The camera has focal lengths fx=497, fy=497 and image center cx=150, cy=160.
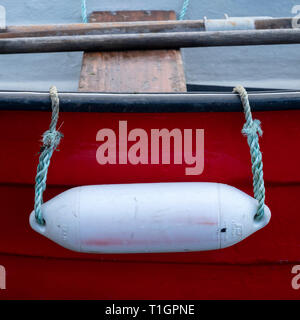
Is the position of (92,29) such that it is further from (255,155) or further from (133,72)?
(255,155)

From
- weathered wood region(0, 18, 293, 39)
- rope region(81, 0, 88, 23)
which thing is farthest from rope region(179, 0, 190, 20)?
rope region(81, 0, 88, 23)

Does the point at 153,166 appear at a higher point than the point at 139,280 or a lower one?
higher

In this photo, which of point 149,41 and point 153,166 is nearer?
point 153,166

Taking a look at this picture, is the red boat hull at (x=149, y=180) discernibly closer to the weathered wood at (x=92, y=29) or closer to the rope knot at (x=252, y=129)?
the rope knot at (x=252, y=129)

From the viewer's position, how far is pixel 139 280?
2000mm

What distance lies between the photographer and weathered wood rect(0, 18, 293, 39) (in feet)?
7.03

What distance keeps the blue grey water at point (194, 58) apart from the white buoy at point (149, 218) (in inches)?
30.4

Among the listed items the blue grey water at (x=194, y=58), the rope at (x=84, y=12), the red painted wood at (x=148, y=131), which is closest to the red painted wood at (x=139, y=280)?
the red painted wood at (x=148, y=131)

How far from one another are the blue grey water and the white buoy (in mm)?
773

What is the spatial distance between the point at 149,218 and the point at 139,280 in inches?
24.1

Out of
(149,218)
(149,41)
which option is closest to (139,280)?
(149,218)

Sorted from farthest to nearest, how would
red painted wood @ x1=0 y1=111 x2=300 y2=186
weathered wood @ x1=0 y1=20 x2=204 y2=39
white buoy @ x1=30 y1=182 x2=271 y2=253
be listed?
weathered wood @ x1=0 y1=20 x2=204 y2=39 < red painted wood @ x1=0 y1=111 x2=300 y2=186 < white buoy @ x1=30 y1=182 x2=271 y2=253

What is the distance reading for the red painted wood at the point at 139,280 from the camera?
1966 millimetres

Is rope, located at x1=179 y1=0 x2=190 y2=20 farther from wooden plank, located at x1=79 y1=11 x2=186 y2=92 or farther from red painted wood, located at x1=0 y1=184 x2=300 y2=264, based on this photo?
red painted wood, located at x1=0 y1=184 x2=300 y2=264
